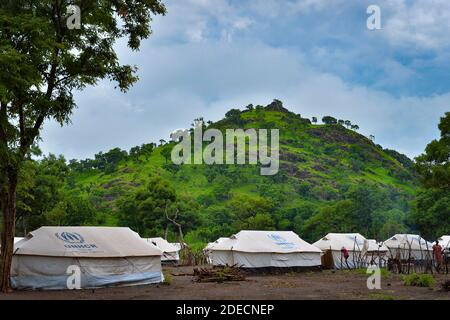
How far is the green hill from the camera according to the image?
58188 mm

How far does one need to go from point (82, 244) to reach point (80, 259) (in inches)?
35.0

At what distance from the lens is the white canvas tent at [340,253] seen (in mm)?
34844

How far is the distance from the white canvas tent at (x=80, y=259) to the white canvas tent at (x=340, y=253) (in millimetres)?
16148

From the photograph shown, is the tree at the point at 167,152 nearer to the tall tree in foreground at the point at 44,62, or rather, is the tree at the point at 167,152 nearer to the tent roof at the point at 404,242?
the tent roof at the point at 404,242

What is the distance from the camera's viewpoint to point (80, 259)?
65.7ft

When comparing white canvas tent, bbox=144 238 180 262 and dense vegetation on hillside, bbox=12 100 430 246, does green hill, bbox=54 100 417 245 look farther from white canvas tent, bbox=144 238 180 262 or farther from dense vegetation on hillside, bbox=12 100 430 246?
white canvas tent, bbox=144 238 180 262

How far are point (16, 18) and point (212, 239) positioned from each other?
53147 mm

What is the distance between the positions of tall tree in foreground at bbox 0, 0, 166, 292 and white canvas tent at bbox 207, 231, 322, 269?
1374cm

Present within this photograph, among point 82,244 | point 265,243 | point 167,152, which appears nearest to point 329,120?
point 167,152

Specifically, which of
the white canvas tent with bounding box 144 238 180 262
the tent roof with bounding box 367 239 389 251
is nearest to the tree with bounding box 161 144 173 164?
the white canvas tent with bounding box 144 238 180 262

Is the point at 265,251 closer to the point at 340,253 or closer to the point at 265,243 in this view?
the point at 265,243

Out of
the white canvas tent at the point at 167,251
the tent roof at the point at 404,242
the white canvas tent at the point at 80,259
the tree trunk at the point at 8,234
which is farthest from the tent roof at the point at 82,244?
the tent roof at the point at 404,242

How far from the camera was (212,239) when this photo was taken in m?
66.9
